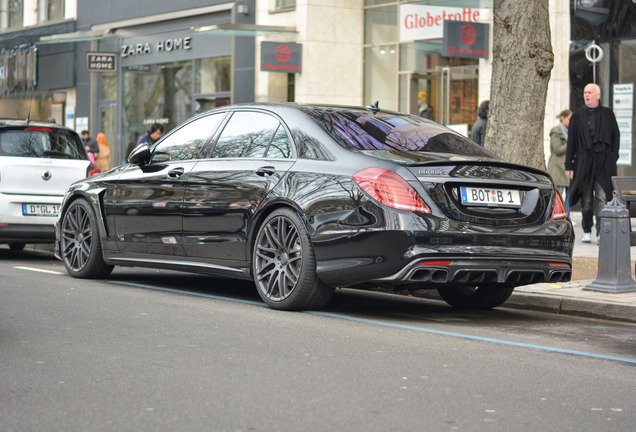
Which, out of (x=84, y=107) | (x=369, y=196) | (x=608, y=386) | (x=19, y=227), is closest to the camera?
(x=608, y=386)

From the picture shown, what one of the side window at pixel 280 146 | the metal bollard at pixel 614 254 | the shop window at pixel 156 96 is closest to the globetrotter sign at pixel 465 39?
the shop window at pixel 156 96

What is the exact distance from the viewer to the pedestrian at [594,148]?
13938mm

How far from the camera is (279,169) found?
8.31 metres

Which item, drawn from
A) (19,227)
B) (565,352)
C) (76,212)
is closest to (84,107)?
(19,227)

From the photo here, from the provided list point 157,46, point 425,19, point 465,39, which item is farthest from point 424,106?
point 157,46

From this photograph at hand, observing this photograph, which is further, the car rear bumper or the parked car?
the parked car

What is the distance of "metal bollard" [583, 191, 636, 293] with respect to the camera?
9258mm

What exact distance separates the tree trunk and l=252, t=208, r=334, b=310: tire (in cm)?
410

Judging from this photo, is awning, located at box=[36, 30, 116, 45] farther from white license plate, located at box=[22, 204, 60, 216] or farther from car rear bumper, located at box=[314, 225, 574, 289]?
car rear bumper, located at box=[314, 225, 574, 289]

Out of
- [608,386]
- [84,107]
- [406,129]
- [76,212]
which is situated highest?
[84,107]

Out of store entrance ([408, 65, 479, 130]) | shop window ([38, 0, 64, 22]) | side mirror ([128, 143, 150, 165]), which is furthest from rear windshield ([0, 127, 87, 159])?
shop window ([38, 0, 64, 22])

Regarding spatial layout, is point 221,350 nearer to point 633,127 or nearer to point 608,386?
point 608,386

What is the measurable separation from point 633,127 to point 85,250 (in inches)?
492

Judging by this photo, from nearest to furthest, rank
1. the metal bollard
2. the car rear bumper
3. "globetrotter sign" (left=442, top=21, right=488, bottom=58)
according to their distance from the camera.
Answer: the car rear bumper < the metal bollard < "globetrotter sign" (left=442, top=21, right=488, bottom=58)
